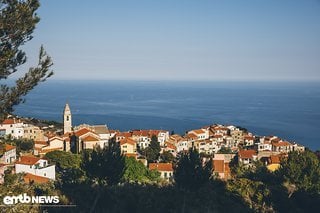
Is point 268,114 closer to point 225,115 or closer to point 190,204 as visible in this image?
point 225,115

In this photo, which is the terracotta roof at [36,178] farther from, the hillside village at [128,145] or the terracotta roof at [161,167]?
the terracotta roof at [161,167]

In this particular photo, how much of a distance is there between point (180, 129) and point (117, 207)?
5310 cm

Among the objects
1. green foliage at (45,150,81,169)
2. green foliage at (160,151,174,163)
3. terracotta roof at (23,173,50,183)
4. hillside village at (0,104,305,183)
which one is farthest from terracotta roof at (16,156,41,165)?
green foliage at (160,151,174,163)

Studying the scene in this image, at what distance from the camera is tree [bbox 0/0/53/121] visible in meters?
6.78

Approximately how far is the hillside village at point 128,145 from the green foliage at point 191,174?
15.5 feet

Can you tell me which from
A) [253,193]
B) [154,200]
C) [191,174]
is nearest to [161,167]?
[253,193]

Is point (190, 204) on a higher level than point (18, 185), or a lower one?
lower

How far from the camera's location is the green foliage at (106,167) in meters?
15.9

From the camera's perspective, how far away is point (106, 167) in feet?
52.3

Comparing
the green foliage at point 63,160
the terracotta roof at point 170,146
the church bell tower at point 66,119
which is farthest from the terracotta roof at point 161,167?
the church bell tower at point 66,119

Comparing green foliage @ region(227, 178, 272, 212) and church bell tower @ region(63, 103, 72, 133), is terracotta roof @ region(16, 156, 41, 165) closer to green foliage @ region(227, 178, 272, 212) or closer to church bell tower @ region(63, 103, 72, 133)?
green foliage @ region(227, 178, 272, 212)

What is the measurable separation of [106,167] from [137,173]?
6.10m

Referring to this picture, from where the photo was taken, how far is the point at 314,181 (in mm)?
19156

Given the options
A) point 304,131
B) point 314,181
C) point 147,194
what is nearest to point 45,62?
point 147,194
